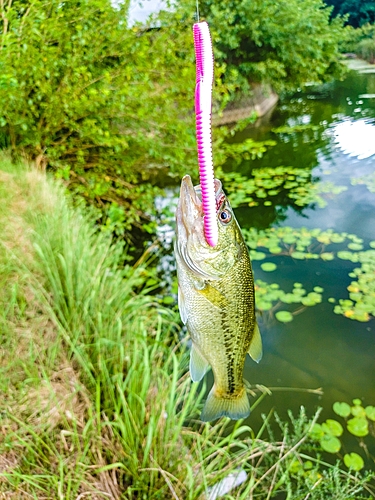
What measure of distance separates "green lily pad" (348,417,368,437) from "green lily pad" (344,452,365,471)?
6.4 inches

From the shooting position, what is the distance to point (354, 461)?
2.57 m

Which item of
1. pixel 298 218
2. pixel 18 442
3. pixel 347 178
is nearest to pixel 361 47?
pixel 347 178

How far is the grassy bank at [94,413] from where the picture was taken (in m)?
1.79

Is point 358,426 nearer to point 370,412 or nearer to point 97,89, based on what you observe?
point 370,412

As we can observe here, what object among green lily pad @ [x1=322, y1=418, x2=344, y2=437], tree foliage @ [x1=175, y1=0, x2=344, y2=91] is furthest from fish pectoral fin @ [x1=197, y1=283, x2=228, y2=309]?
tree foliage @ [x1=175, y1=0, x2=344, y2=91]

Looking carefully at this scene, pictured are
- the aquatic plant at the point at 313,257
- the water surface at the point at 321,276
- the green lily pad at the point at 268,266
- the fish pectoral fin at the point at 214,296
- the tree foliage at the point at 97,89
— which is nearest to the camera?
the fish pectoral fin at the point at 214,296

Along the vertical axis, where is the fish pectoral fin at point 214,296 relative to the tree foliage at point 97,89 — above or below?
below

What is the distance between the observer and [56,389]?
2.13 metres

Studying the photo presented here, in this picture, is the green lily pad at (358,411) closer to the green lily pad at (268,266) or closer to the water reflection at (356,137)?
the green lily pad at (268,266)

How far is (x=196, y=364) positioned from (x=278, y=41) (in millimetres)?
10642

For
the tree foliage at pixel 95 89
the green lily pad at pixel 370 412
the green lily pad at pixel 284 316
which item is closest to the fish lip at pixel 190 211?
the green lily pad at pixel 370 412

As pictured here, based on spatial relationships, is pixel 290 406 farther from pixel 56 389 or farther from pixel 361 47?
pixel 361 47

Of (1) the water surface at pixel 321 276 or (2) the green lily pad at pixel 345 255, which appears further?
(2) the green lily pad at pixel 345 255

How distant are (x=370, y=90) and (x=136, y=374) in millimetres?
16175
